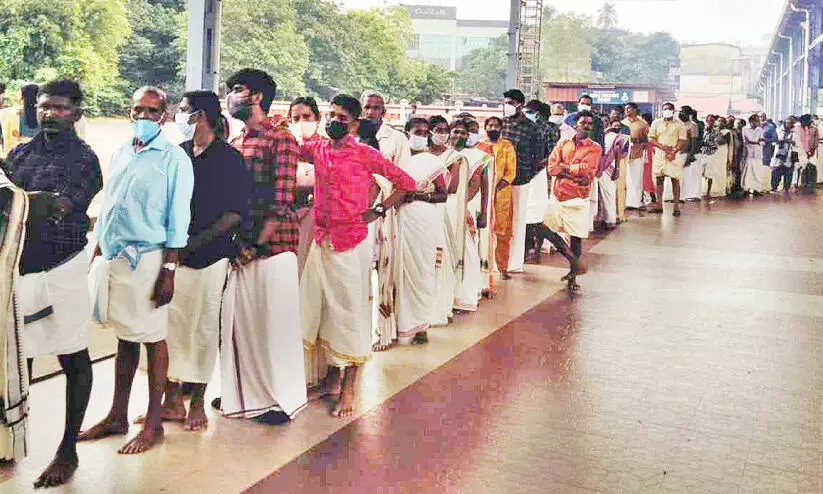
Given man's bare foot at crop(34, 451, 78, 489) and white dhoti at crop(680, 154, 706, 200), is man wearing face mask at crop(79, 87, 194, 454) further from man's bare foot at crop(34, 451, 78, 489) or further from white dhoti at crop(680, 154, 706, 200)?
white dhoti at crop(680, 154, 706, 200)

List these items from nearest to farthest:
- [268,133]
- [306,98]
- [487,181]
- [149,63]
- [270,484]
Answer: [270,484], [268,133], [306,98], [487,181], [149,63]

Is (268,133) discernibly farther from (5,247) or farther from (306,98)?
(5,247)

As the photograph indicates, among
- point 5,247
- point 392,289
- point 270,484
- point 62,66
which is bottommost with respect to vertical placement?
point 270,484

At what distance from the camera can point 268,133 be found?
4914mm

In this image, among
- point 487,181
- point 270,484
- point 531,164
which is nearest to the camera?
point 270,484

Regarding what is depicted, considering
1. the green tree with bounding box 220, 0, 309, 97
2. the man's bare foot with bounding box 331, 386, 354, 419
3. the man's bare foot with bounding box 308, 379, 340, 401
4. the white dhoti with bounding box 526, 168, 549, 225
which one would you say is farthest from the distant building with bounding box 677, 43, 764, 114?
the man's bare foot with bounding box 331, 386, 354, 419

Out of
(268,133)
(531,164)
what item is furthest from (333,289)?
(531,164)

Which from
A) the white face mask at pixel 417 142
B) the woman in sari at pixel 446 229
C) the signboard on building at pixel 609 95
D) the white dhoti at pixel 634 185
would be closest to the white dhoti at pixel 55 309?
the white face mask at pixel 417 142

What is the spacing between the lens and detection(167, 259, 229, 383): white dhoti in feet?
15.4

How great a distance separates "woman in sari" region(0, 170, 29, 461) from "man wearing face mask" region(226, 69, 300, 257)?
1439 millimetres

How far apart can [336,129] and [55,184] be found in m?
1.64

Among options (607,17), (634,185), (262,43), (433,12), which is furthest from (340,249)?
(607,17)

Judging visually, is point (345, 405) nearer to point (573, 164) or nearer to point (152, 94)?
point (152, 94)

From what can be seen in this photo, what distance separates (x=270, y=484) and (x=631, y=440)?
74.7 inches
